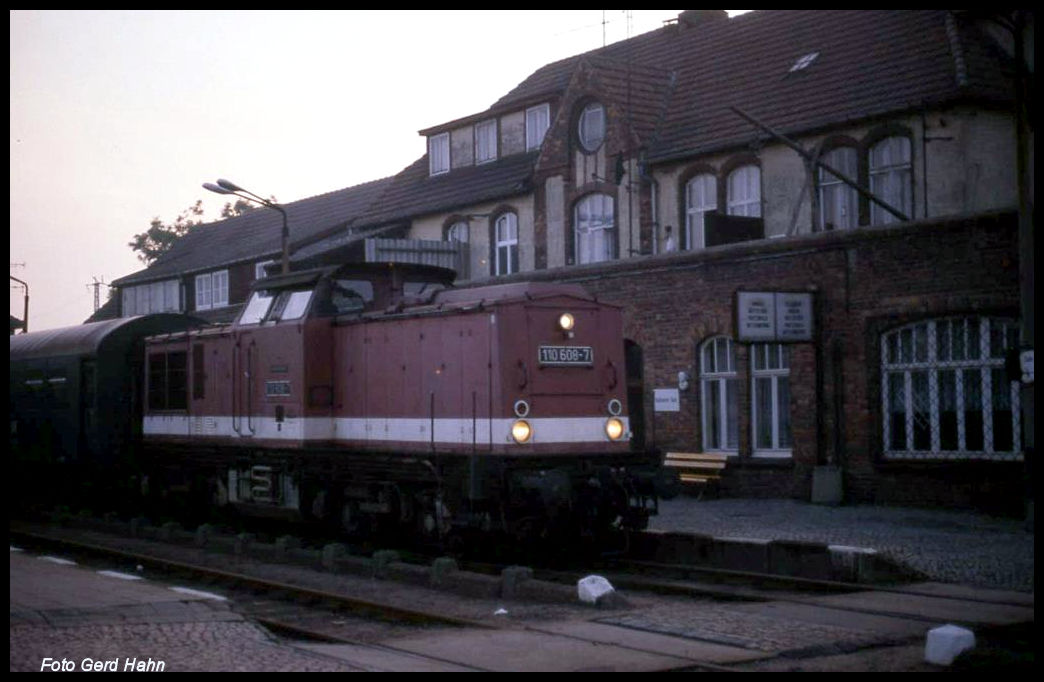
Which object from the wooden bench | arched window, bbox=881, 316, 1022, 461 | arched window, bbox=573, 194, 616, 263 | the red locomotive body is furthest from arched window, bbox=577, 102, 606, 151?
the red locomotive body

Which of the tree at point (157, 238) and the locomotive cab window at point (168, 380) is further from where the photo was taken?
the tree at point (157, 238)

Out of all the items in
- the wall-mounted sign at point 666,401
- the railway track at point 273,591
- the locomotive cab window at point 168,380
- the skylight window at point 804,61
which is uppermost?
the skylight window at point 804,61

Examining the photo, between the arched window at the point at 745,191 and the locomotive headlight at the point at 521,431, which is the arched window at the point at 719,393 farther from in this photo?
the locomotive headlight at the point at 521,431

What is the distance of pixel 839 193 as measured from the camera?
24.5 m

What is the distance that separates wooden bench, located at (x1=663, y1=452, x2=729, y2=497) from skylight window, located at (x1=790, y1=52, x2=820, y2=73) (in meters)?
8.82

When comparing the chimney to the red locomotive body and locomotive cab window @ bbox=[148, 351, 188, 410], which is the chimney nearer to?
locomotive cab window @ bbox=[148, 351, 188, 410]

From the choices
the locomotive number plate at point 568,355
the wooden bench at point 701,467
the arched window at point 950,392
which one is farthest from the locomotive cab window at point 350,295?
the arched window at point 950,392

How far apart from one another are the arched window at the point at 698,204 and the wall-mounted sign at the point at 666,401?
3976 mm

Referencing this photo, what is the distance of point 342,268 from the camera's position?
632 inches

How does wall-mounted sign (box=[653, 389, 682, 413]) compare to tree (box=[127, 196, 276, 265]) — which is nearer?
wall-mounted sign (box=[653, 389, 682, 413])

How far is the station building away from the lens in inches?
771

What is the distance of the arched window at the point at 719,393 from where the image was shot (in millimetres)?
23094

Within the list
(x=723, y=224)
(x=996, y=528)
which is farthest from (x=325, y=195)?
(x=996, y=528)

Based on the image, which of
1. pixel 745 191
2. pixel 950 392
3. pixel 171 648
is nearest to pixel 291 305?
pixel 171 648
